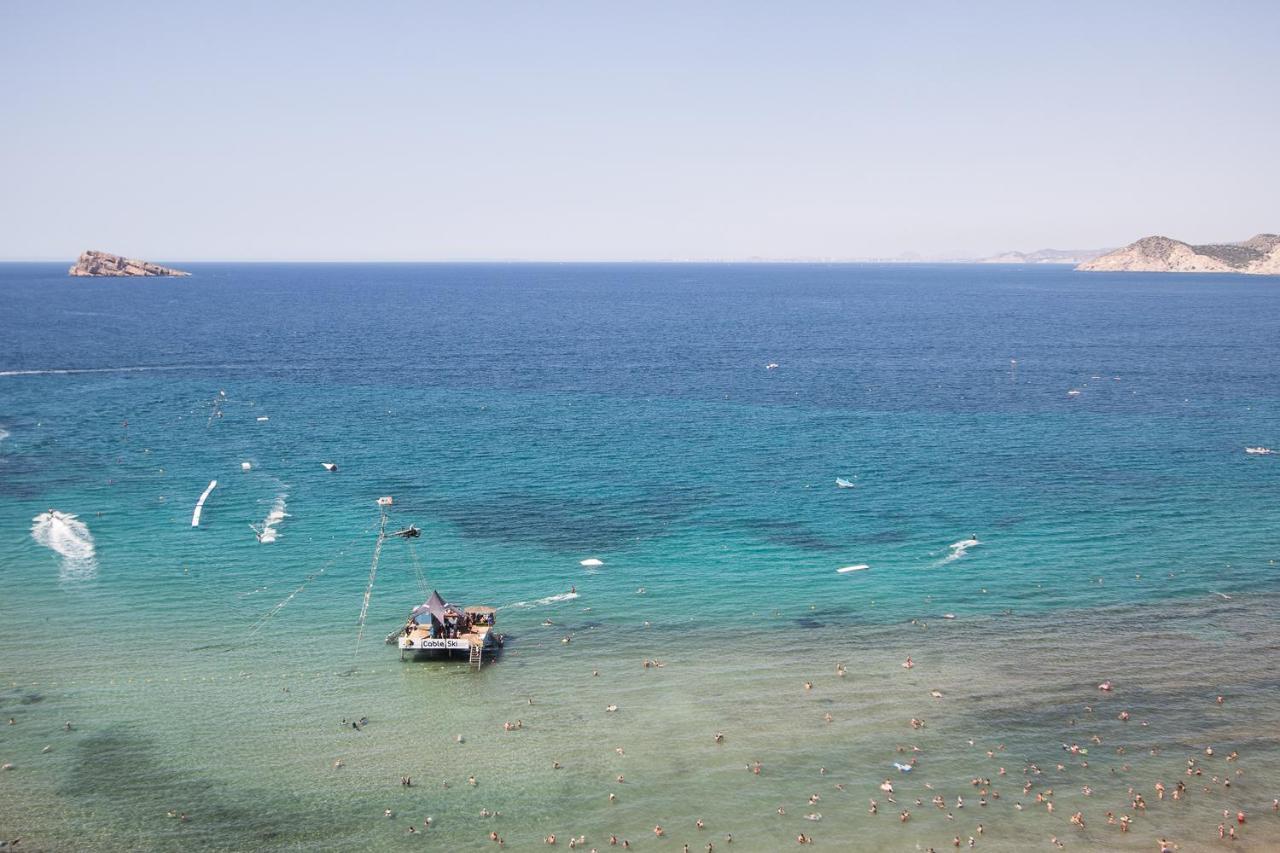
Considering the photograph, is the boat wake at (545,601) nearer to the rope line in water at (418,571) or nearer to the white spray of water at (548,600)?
the white spray of water at (548,600)

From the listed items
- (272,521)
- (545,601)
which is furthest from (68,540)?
(545,601)

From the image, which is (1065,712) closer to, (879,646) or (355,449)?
(879,646)

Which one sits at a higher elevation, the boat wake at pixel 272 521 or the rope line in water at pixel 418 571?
the boat wake at pixel 272 521

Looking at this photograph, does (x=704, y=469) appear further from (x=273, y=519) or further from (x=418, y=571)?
(x=273, y=519)

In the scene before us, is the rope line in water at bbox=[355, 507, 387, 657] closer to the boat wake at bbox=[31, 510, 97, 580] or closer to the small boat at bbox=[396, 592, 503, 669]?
the small boat at bbox=[396, 592, 503, 669]

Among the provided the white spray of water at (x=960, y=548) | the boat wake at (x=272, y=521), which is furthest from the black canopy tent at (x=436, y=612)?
the white spray of water at (x=960, y=548)

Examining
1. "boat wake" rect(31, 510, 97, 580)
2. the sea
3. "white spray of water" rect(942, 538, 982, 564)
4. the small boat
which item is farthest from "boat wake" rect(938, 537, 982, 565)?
"boat wake" rect(31, 510, 97, 580)
